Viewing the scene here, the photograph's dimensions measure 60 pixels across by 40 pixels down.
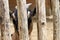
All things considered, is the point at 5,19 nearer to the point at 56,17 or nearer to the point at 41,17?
the point at 41,17

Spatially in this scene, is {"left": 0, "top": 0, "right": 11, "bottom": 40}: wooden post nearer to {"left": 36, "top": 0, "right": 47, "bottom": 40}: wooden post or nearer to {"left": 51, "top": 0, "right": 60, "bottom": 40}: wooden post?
{"left": 36, "top": 0, "right": 47, "bottom": 40}: wooden post

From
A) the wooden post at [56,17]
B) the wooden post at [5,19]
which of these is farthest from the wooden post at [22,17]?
the wooden post at [56,17]

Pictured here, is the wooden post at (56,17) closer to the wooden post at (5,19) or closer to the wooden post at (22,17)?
the wooden post at (22,17)

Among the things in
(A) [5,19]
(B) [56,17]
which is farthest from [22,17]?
(B) [56,17]

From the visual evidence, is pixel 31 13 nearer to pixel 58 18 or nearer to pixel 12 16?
pixel 12 16

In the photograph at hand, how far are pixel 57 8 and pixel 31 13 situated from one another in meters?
0.28

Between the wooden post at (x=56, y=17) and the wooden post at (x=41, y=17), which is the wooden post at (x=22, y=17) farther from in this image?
the wooden post at (x=56, y=17)

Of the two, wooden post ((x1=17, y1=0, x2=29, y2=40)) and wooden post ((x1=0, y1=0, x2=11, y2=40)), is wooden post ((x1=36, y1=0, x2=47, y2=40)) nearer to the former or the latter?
wooden post ((x1=17, y1=0, x2=29, y2=40))

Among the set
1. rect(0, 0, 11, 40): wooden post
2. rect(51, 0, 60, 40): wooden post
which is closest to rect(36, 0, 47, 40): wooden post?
rect(51, 0, 60, 40): wooden post

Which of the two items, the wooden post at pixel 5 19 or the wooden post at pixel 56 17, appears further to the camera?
the wooden post at pixel 56 17

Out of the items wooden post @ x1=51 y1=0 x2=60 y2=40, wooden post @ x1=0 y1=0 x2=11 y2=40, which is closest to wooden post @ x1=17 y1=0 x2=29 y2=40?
wooden post @ x1=0 y1=0 x2=11 y2=40

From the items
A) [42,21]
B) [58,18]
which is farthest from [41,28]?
[58,18]

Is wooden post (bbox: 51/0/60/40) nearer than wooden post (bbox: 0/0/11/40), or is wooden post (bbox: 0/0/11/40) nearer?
wooden post (bbox: 0/0/11/40)

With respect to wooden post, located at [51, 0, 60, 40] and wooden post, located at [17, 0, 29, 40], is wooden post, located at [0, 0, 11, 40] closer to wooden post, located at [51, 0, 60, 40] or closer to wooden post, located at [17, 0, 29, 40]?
wooden post, located at [17, 0, 29, 40]
